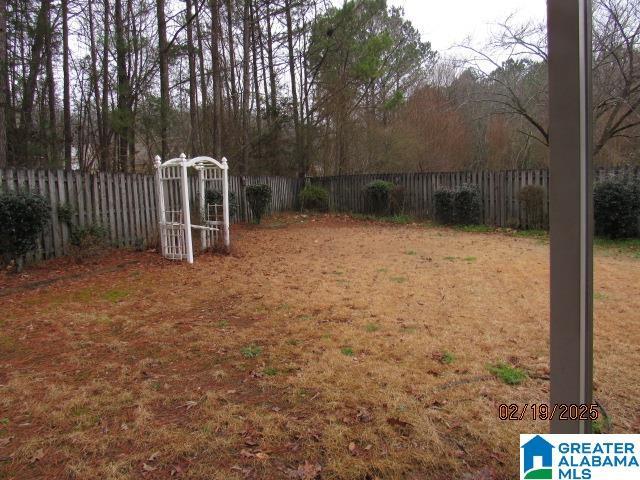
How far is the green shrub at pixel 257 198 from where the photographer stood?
41.0 ft

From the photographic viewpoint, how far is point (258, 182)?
46.1ft

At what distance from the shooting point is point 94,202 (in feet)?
24.8

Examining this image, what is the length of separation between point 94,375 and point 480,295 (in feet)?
12.5

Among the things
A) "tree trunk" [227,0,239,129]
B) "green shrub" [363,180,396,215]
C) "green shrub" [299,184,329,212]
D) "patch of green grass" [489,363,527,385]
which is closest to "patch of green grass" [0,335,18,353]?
"patch of green grass" [489,363,527,385]

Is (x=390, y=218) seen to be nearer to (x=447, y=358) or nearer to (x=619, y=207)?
(x=619, y=207)

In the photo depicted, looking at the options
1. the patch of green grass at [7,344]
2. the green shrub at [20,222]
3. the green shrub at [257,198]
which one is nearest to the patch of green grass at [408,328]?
the patch of green grass at [7,344]

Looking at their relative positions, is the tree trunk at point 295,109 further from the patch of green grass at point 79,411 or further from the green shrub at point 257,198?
the patch of green grass at point 79,411

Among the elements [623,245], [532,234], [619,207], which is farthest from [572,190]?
[532,234]

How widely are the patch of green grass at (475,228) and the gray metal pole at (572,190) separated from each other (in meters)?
10.1

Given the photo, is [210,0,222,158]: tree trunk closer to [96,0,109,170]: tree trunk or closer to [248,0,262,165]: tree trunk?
[248,0,262,165]: tree trunk

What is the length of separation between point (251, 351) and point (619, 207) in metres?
7.93

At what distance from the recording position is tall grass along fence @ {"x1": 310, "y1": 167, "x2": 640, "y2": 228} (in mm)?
10734

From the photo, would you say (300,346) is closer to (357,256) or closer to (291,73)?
(357,256)

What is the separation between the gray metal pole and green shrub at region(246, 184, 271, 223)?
11.6 meters
